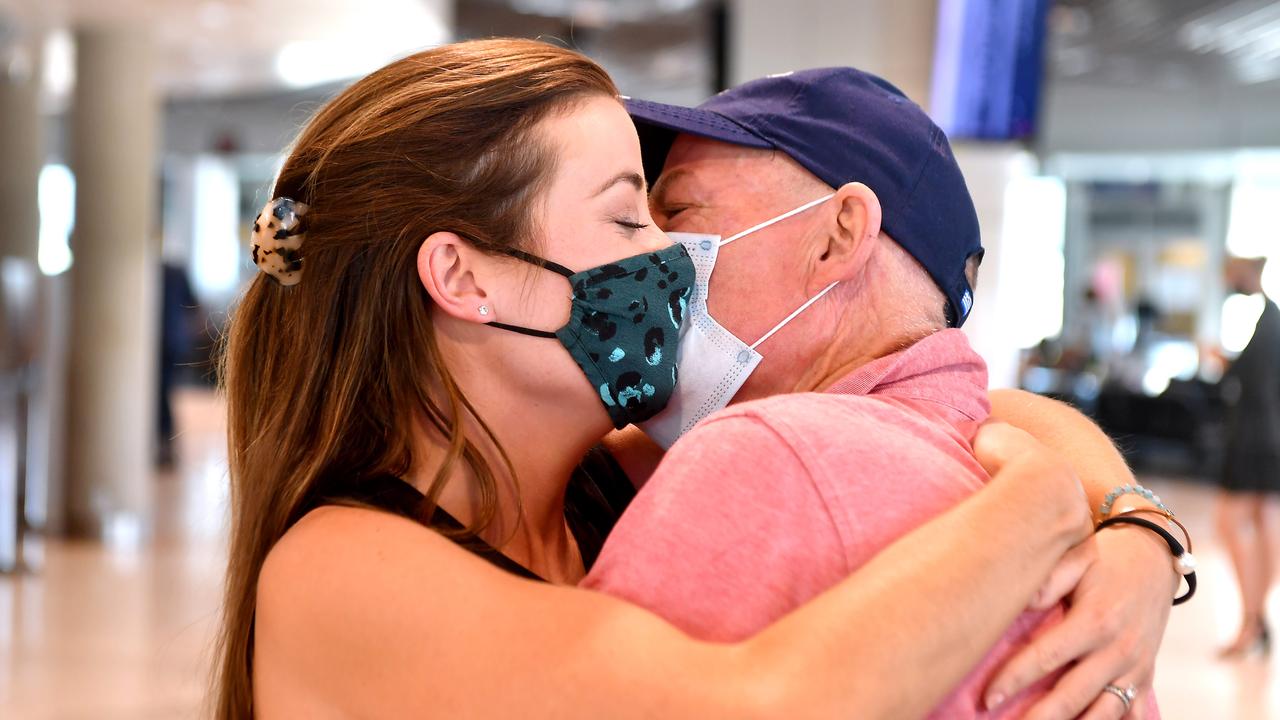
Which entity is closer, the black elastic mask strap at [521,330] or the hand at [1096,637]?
the hand at [1096,637]

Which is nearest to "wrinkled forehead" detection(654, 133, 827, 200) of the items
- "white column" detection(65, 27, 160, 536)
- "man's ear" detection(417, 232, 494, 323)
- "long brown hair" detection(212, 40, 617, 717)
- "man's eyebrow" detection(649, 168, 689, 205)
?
"man's eyebrow" detection(649, 168, 689, 205)

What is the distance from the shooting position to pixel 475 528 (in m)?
1.41

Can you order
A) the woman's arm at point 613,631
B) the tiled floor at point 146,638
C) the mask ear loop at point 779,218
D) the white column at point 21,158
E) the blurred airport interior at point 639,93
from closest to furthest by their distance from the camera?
the woman's arm at point 613,631
the mask ear loop at point 779,218
the tiled floor at point 146,638
the blurred airport interior at point 639,93
the white column at point 21,158

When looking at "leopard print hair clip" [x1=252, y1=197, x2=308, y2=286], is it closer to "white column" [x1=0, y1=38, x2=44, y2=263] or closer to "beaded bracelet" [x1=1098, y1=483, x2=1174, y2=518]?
"beaded bracelet" [x1=1098, y1=483, x2=1174, y2=518]

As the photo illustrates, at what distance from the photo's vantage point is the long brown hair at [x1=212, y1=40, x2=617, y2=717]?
1377 mm

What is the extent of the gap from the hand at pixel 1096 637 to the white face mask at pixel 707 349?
505mm

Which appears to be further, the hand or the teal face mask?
the teal face mask

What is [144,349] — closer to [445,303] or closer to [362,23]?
[362,23]

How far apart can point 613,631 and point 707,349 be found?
648mm

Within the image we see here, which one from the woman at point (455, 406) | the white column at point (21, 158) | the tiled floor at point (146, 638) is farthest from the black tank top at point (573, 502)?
the white column at point (21, 158)

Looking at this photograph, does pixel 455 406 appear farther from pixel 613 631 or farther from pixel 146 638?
pixel 146 638

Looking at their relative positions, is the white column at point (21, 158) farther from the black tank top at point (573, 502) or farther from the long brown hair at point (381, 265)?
the long brown hair at point (381, 265)

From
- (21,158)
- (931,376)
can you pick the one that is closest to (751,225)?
(931,376)

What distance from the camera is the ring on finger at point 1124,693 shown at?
4.06ft
